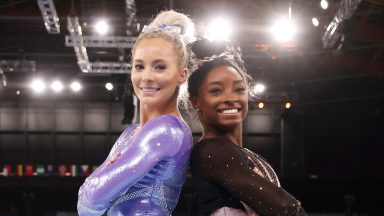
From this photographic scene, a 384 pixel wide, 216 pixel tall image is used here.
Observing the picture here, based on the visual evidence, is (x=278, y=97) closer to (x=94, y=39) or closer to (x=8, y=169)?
(x=94, y=39)

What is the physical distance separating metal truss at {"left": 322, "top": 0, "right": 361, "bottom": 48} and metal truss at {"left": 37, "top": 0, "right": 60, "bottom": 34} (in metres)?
3.53

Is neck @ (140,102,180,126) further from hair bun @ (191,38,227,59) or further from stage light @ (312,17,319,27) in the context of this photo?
stage light @ (312,17,319,27)

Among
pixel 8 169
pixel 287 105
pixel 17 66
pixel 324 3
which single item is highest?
pixel 324 3

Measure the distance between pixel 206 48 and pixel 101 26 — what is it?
608cm

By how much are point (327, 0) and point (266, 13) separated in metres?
1.43

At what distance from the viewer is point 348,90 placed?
12.7 meters

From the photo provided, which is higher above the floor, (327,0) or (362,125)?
(327,0)

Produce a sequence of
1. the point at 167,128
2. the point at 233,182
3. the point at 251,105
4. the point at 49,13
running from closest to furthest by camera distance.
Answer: the point at 233,182
the point at 167,128
the point at 49,13
the point at 251,105

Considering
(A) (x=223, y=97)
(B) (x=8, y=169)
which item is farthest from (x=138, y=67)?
(B) (x=8, y=169)

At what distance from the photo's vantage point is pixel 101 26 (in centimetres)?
780

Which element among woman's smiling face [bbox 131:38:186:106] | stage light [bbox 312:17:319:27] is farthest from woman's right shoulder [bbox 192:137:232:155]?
stage light [bbox 312:17:319:27]

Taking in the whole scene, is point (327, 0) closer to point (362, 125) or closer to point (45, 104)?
point (362, 125)

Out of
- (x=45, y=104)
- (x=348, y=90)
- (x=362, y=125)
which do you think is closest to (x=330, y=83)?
(x=348, y=90)

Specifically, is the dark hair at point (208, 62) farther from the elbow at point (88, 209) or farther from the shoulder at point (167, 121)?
the elbow at point (88, 209)
